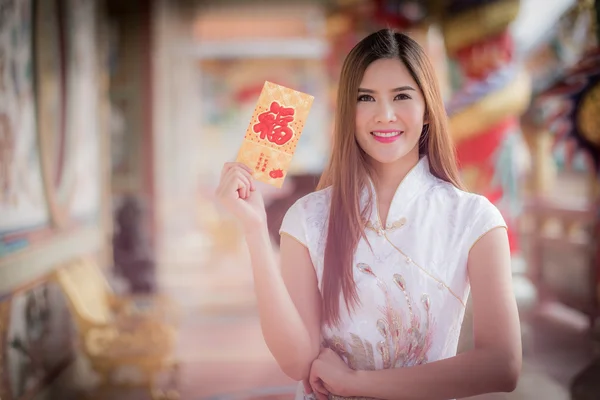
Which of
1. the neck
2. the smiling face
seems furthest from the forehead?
the neck

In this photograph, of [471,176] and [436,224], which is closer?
[436,224]

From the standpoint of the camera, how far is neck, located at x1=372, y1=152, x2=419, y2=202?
972 mm

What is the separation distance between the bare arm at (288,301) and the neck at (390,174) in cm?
17

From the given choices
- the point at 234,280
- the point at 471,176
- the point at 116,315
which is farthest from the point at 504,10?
the point at 234,280

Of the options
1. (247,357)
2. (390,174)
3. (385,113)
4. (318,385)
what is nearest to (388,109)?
(385,113)

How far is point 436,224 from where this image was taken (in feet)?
3.03

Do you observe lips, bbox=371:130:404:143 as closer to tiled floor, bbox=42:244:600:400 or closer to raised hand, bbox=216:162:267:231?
raised hand, bbox=216:162:267:231

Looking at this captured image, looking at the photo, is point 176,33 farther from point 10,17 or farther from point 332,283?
point 332,283

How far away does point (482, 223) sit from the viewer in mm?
885

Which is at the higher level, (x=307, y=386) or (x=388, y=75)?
(x=388, y=75)

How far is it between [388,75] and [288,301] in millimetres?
385

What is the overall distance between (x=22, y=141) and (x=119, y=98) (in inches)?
91.8

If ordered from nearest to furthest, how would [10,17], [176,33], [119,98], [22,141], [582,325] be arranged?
[10,17]
[22,141]
[582,325]
[119,98]
[176,33]

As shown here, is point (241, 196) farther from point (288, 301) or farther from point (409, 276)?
point (409, 276)
